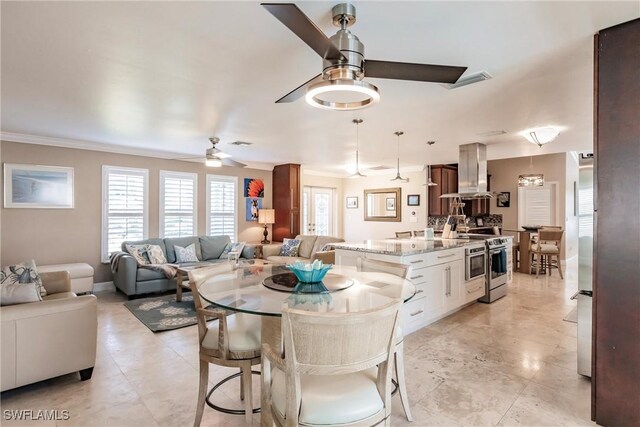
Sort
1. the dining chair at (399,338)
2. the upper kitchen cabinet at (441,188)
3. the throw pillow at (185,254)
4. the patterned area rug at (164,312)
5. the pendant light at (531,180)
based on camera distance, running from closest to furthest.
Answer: the dining chair at (399,338) → the patterned area rug at (164,312) → the throw pillow at (185,254) → the pendant light at (531,180) → the upper kitchen cabinet at (441,188)

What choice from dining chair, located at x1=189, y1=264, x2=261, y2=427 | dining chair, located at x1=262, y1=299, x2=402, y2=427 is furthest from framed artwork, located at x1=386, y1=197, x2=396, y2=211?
dining chair, located at x1=262, y1=299, x2=402, y2=427

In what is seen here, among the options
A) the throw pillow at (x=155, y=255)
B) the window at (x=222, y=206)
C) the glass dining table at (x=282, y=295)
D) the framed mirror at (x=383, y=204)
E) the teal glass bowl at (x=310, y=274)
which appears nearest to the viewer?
the glass dining table at (x=282, y=295)

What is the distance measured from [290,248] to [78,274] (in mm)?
3429

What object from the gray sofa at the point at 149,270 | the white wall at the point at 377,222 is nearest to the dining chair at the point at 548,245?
the white wall at the point at 377,222

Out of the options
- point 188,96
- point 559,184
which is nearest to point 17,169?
point 188,96

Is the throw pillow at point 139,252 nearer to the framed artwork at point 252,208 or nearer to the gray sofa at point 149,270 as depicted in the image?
the gray sofa at point 149,270

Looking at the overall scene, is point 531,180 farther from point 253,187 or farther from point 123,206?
point 123,206

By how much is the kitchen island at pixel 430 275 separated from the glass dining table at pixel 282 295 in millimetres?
991

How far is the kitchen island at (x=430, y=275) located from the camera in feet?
11.4

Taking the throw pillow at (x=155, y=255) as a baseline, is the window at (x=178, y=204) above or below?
above

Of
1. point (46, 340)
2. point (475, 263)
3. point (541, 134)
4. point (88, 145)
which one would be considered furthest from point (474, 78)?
point (88, 145)

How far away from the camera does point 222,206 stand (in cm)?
701

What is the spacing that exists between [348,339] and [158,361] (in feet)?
7.88

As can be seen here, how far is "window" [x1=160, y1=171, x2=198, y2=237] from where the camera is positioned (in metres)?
6.17
